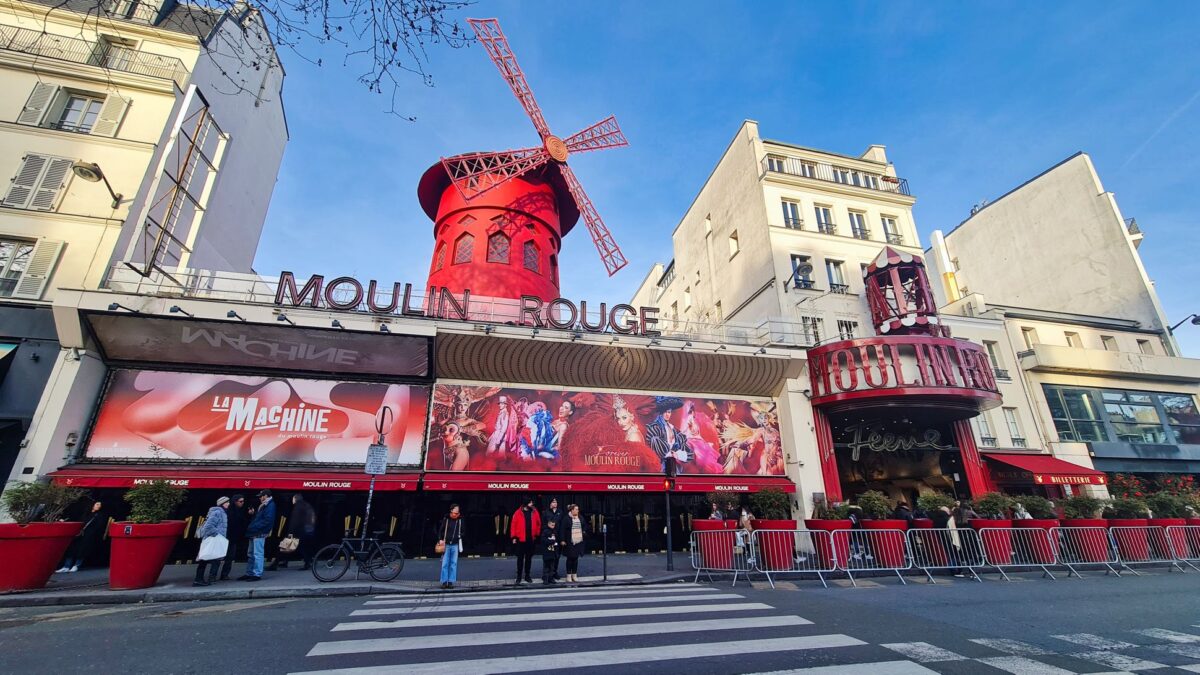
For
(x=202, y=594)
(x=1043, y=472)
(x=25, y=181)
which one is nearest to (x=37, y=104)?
(x=25, y=181)

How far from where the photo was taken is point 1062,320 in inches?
846

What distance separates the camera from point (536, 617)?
606 centimetres

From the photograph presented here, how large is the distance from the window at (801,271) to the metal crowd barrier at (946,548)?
10.00 meters

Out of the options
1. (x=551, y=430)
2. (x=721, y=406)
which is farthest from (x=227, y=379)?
(x=721, y=406)

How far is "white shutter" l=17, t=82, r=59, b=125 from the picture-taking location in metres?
13.4

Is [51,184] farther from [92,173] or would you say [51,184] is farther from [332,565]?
[332,565]

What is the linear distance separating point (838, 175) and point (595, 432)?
16.6 metres

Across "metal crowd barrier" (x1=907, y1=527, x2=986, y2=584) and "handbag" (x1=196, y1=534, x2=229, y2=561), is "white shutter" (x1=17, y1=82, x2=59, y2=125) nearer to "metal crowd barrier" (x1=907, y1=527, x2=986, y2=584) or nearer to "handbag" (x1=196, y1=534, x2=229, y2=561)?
"handbag" (x1=196, y1=534, x2=229, y2=561)

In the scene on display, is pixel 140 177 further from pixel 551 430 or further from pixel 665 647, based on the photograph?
pixel 665 647

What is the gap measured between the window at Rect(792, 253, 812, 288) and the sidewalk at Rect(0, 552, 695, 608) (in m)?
11.5

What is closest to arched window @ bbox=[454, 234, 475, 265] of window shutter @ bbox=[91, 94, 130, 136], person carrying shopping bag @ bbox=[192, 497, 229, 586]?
window shutter @ bbox=[91, 94, 130, 136]

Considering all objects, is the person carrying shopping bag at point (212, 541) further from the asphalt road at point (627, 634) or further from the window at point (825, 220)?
the window at point (825, 220)

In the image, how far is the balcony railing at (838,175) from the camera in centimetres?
2141

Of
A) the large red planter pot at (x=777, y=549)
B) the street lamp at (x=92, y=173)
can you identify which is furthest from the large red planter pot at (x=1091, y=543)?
the street lamp at (x=92, y=173)
